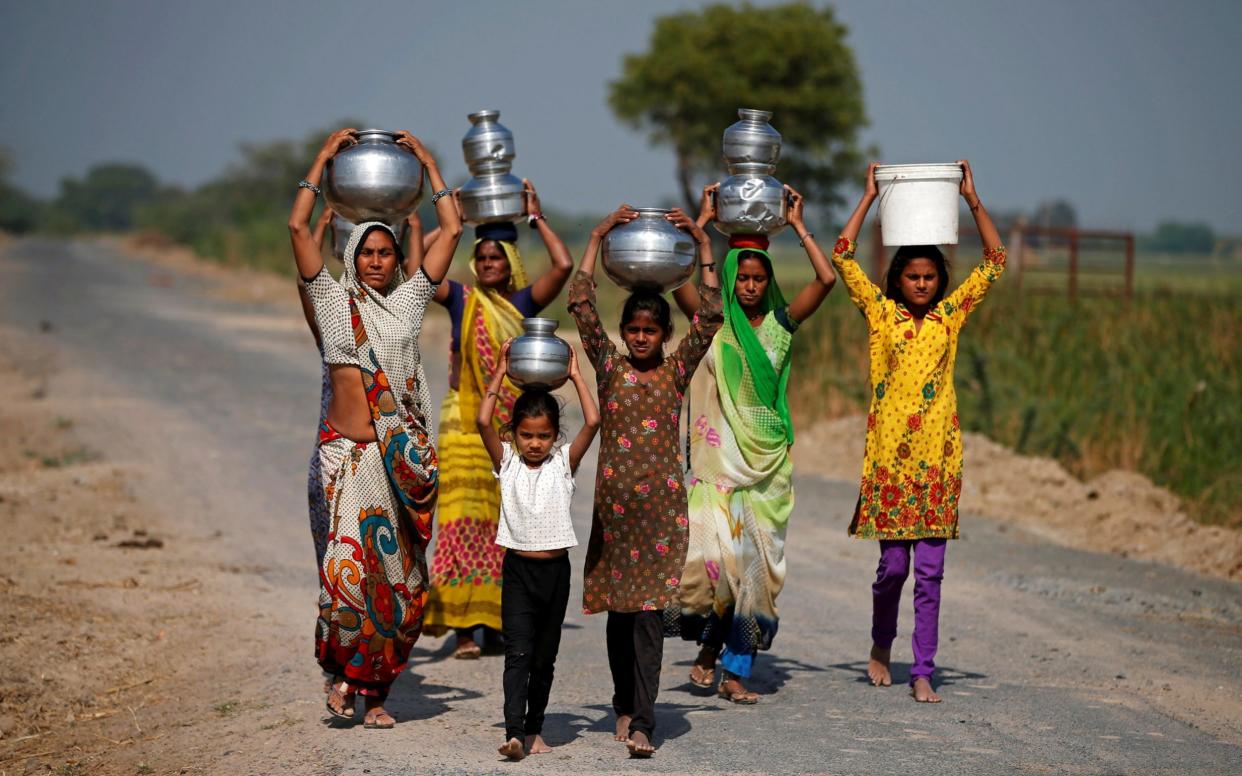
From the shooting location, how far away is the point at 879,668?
6.30m

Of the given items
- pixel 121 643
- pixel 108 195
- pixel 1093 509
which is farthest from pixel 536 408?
pixel 108 195

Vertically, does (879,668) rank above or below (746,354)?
below

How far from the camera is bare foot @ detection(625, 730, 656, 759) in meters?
5.11

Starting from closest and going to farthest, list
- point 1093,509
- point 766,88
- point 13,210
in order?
1. point 1093,509
2. point 766,88
3. point 13,210

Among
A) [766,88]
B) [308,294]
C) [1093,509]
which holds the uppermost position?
[766,88]

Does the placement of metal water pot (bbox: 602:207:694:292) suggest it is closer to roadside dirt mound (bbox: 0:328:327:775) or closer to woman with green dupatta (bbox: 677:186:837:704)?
woman with green dupatta (bbox: 677:186:837:704)

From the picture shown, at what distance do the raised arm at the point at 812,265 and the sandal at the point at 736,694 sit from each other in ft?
4.93

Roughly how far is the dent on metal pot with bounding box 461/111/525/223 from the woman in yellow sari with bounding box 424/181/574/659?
0.19 meters

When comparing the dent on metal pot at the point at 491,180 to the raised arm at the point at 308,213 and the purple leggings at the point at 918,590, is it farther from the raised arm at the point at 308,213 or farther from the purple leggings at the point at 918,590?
the purple leggings at the point at 918,590

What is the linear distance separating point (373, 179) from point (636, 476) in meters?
1.45

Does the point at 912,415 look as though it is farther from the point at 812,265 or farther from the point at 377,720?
the point at 377,720

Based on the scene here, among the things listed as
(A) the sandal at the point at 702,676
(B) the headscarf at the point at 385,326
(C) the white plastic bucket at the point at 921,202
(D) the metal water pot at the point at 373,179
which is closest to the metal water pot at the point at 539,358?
(B) the headscarf at the point at 385,326

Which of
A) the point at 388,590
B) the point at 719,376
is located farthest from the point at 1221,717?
the point at 388,590

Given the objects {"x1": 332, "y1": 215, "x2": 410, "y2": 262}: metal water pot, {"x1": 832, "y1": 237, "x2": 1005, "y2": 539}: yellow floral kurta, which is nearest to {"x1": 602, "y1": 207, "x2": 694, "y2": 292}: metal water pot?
{"x1": 832, "y1": 237, "x2": 1005, "y2": 539}: yellow floral kurta
